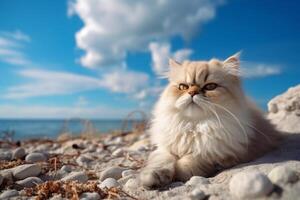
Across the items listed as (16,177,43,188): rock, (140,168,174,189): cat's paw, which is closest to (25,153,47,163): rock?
(16,177,43,188): rock

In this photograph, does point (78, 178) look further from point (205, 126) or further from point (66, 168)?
point (205, 126)

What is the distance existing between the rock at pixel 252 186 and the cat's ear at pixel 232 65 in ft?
3.96

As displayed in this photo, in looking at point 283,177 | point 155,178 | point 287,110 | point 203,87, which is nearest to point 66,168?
point 155,178

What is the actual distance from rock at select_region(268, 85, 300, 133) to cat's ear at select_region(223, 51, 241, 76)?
159 cm

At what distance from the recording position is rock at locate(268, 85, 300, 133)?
3757mm

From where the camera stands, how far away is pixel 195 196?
160 cm

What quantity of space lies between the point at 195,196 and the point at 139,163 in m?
1.61

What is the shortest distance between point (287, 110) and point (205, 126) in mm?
2271

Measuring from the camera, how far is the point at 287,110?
13.0ft

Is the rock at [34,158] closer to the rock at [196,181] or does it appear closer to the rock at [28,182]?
the rock at [28,182]

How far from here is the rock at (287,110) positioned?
376cm

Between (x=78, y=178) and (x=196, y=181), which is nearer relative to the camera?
(x=196, y=181)

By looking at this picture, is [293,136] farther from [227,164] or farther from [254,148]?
[227,164]

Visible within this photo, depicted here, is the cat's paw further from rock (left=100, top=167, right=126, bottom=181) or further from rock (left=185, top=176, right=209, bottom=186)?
rock (left=100, top=167, right=126, bottom=181)
